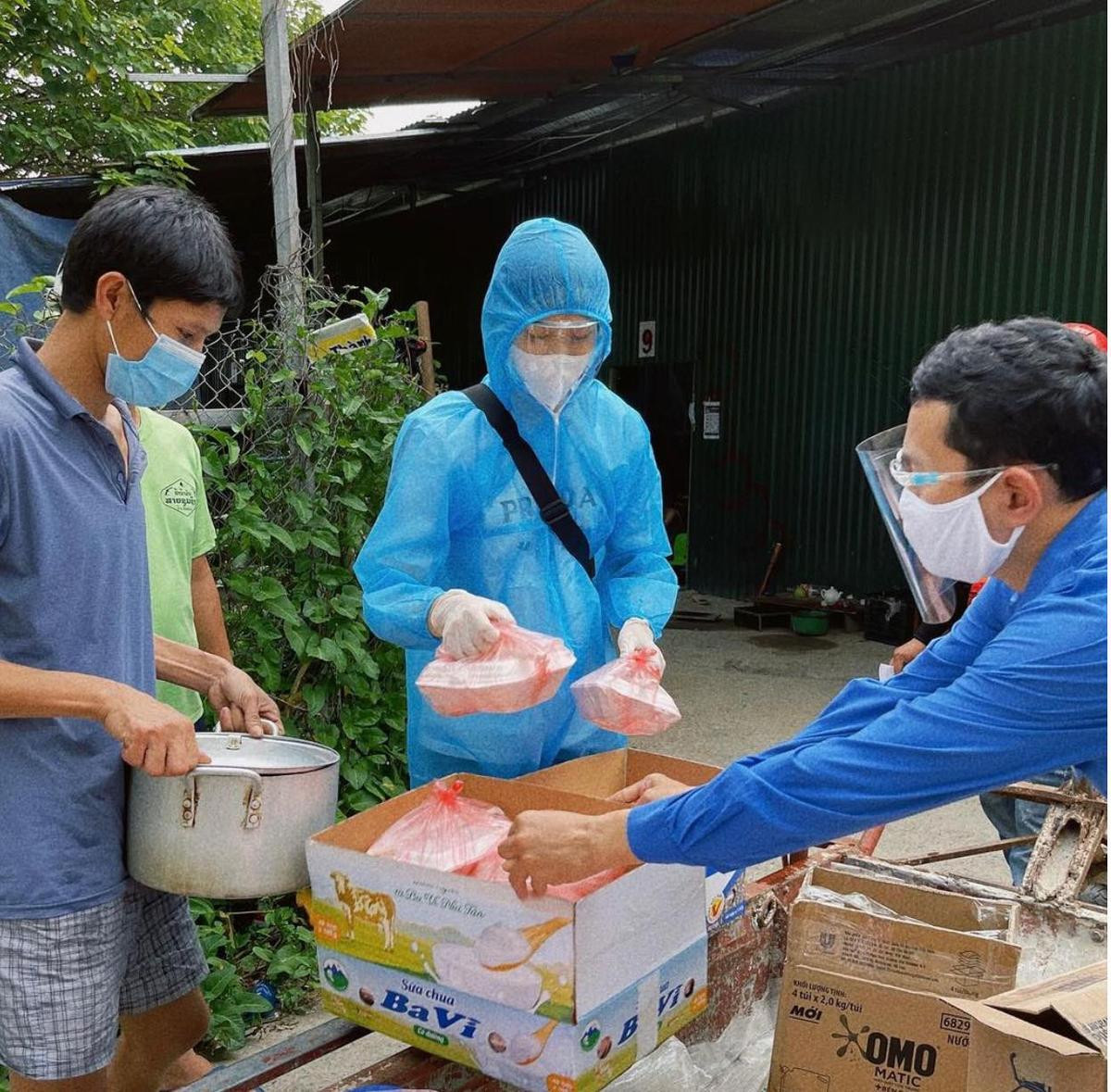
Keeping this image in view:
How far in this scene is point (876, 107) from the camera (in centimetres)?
858

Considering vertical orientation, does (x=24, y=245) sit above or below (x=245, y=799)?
above

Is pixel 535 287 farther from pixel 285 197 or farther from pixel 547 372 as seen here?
pixel 285 197

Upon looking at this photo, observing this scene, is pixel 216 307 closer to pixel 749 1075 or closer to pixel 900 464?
pixel 900 464

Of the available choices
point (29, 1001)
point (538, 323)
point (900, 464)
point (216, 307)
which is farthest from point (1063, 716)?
point (29, 1001)

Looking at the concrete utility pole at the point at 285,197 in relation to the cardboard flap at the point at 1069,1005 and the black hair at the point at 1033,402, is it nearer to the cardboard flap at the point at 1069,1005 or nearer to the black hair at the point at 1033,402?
the black hair at the point at 1033,402

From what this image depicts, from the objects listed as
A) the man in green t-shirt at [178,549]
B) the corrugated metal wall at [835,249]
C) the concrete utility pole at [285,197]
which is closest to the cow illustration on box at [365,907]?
the man in green t-shirt at [178,549]

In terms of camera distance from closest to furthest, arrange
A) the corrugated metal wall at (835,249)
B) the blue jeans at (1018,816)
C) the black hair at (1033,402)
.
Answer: the black hair at (1033,402) < the blue jeans at (1018,816) < the corrugated metal wall at (835,249)

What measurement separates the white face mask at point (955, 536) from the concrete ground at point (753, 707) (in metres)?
2.26

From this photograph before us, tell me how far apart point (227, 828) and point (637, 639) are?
0.89 meters

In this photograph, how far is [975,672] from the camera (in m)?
1.44

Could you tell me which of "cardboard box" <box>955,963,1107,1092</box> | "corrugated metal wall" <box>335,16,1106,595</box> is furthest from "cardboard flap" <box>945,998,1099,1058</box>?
"corrugated metal wall" <box>335,16,1106,595</box>

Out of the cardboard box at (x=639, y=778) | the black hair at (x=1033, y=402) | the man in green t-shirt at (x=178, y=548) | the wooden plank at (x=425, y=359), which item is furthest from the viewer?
the wooden plank at (x=425, y=359)

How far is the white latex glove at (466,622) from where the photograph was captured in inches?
75.4

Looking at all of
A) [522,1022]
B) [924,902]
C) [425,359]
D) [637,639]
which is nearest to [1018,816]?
[924,902]
